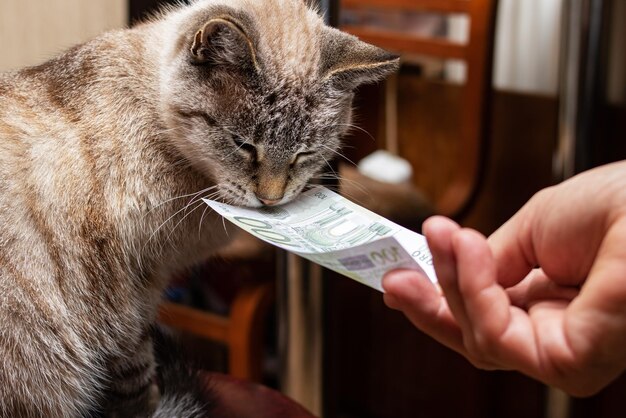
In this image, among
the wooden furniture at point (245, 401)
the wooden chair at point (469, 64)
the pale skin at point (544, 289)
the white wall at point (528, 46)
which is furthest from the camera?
the white wall at point (528, 46)

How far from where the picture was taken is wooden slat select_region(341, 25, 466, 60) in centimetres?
179

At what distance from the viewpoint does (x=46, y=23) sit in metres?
1.73

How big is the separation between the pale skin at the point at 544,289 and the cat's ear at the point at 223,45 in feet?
1.11

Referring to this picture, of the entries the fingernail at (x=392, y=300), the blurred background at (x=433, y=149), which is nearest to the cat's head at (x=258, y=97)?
the fingernail at (x=392, y=300)

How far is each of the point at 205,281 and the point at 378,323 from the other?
474 millimetres


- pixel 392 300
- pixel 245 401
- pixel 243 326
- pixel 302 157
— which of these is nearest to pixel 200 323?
pixel 243 326

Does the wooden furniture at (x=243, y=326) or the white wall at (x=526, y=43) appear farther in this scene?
the white wall at (x=526, y=43)

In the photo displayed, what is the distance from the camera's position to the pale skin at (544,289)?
646 mm

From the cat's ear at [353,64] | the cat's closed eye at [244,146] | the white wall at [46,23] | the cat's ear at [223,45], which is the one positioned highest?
the cat's ear at [223,45]

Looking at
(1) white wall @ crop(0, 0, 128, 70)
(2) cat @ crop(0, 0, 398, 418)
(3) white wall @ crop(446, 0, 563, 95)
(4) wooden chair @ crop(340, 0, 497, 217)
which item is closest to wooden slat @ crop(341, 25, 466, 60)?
(4) wooden chair @ crop(340, 0, 497, 217)

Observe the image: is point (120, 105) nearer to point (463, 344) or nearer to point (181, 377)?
point (181, 377)

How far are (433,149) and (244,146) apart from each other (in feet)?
4.36

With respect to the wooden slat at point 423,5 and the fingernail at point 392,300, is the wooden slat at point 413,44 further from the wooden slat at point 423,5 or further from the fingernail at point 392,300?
the fingernail at point 392,300

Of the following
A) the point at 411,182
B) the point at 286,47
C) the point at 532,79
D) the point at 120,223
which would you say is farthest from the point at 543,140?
the point at 120,223
